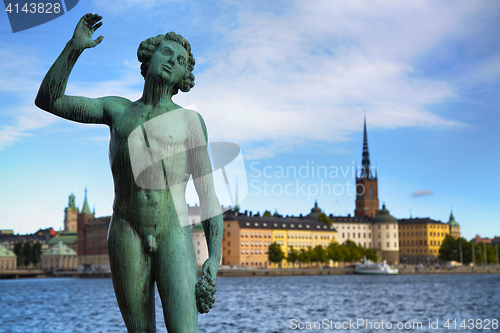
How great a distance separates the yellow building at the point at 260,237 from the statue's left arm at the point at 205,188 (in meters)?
121

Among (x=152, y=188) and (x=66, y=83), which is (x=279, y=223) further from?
(x=66, y=83)

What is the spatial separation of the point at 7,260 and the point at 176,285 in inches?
6061

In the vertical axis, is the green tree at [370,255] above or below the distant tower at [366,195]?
below

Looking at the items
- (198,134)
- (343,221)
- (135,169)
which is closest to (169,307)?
(135,169)

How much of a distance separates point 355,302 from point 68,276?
102613 millimetres

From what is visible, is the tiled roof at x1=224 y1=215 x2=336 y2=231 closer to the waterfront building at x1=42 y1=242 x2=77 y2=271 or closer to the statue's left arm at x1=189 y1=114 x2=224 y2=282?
the waterfront building at x1=42 y1=242 x2=77 y2=271

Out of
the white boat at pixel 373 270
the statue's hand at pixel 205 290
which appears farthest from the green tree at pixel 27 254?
the statue's hand at pixel 205 290

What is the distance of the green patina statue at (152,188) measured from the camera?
3.23m

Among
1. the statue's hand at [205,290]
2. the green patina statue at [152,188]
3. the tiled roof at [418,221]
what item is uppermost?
the tiled roof at [418,221]

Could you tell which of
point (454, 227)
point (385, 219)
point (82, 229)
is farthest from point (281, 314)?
point (454, 227)

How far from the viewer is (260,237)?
132000 mm

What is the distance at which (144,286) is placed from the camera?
10.8 ft

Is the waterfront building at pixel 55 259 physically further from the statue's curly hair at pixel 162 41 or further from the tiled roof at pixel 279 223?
the statue's curly hair at pixel 162 41

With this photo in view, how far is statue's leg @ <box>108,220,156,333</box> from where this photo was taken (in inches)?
129
